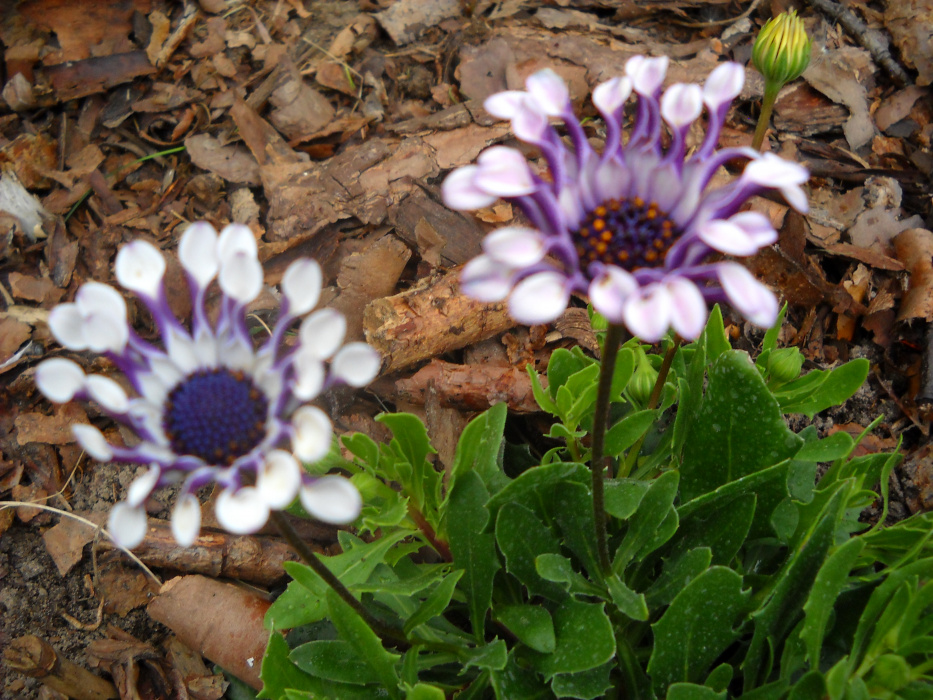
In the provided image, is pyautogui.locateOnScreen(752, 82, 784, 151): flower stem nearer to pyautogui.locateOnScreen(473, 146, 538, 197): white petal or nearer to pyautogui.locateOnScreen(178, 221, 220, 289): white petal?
pyautogui.locateOnScreen(473, 146, 538, 197): white petal

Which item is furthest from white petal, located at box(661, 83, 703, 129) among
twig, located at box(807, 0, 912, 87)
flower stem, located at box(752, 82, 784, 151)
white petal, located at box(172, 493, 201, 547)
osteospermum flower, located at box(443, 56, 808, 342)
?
twig, located at box(807, 0, 912, 87)

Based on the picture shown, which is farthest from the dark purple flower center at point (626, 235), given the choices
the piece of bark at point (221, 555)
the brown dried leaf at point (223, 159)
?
the brown dried leaf at point (223, 159)

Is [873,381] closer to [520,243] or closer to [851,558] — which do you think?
[851,558]

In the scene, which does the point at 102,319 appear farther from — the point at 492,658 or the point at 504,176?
the point at 492,658

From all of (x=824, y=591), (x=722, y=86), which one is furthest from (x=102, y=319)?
(x=824, y=591)

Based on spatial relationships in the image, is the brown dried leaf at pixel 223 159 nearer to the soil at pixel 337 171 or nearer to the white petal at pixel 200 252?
the soil at pixel 337 171

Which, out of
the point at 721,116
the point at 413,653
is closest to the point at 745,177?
the point at 721,116
